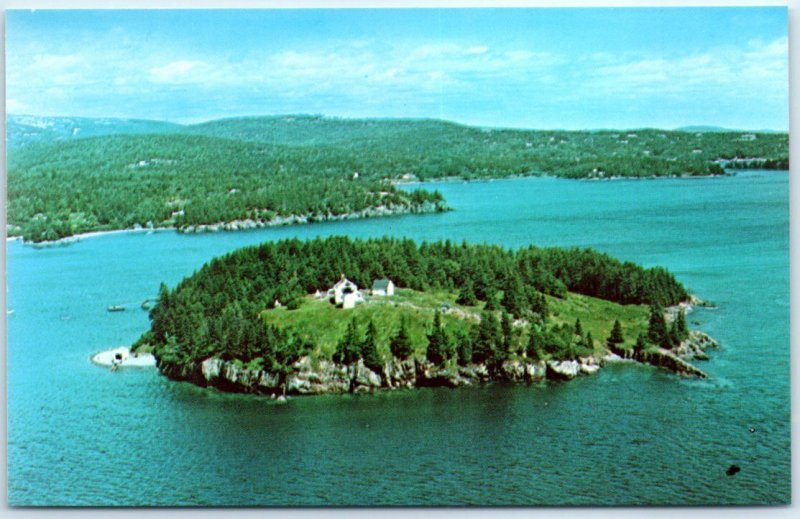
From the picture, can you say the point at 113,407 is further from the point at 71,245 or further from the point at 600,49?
the point at 600,49

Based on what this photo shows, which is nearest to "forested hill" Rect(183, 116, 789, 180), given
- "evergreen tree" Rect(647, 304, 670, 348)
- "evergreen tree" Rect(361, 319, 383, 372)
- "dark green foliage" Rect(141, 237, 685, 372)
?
"dark green foliage" Rect(141, 237, 685, 372)

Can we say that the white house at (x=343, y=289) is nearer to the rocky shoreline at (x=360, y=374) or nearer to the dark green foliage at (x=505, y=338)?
the rocky shoreline at (x=360, y=374)

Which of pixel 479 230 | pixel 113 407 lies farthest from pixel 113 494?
pixel 479 230

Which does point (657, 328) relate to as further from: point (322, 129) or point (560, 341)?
point (322, 129)

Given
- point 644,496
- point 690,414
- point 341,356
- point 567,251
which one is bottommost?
point 644,496

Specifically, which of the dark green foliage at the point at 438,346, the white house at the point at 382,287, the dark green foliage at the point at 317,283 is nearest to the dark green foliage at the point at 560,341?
the dark green foliage at the point at 317,283
